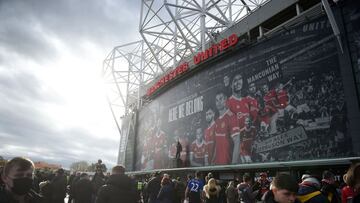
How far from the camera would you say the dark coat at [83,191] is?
8305 mm

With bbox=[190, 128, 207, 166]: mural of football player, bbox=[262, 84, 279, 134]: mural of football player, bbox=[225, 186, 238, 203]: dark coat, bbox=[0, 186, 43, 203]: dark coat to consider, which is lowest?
bbox=[225, 186, 238, 203]: dark coat

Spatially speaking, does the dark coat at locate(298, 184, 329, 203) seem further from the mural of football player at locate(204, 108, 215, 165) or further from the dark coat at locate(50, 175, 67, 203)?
the mural of football player at locate(204, 108, 215, 165)

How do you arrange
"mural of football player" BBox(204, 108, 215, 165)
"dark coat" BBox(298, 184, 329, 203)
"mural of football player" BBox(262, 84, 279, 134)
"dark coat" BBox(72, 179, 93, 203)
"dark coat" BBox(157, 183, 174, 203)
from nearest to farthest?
"dark coat" BBox(298, 184, 329, 203) → "dark coat" BBox(157, 183, 174, 203) → "dark coat" BBox(72, 179, 93, 203) → "mural of football player" BBox(262, 84, 279, 134) → "mural of football player" BBox(204, 108, 215, 165)

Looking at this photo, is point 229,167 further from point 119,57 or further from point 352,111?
point 119,57

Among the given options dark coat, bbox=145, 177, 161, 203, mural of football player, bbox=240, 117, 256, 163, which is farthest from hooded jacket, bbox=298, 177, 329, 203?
mural of football player, bbox=240, 117, 256, 163

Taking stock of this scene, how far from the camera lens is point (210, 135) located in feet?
60.2

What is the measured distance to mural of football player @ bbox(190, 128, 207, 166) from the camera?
18.9 m

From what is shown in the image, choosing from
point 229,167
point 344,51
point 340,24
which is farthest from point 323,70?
point 229,167

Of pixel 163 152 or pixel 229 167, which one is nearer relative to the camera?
pixel 229 167

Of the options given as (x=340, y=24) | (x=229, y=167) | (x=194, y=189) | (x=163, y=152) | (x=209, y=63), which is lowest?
(x=194, y=189)

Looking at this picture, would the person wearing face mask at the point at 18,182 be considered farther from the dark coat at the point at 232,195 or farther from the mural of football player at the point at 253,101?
the mural of football player at the point at 253,101

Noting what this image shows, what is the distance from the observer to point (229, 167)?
15.7 m

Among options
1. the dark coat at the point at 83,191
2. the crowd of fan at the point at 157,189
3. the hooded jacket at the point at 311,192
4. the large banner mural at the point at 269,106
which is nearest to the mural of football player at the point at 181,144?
the large banner mural at the point at 269,106

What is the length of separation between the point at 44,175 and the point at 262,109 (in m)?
11.7
